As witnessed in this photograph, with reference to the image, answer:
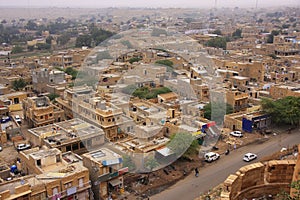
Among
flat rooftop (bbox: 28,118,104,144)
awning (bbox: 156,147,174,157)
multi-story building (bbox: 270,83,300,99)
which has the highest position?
multi-story building (bbox: 270,83,300,99)

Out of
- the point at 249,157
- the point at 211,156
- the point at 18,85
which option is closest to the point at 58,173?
the point at 211,156

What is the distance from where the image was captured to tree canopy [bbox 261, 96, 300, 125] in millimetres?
14211

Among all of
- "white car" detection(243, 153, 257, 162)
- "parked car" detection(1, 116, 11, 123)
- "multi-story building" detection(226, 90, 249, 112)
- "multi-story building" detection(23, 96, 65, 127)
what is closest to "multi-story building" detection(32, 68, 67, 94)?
"multi-story building" detection(23, 96, 65, 127)

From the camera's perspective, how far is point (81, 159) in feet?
32.8

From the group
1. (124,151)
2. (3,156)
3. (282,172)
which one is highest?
(282,172)

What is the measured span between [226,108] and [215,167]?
14.9 feet

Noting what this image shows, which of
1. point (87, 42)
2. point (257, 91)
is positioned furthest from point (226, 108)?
point (87, 42)

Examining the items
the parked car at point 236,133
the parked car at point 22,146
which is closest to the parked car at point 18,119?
the parked car at point 22,146

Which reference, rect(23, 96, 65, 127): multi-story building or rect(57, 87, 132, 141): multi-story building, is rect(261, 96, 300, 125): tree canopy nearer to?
rect(57, 87, 132, 141): multi-story building

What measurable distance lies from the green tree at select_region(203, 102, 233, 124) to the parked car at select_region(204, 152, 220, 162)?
263 cm

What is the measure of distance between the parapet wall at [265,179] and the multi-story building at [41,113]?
432 inches

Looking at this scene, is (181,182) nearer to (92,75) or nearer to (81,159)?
(81,159)

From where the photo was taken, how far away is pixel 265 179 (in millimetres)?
4676

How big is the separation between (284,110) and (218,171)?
4.94 metres
